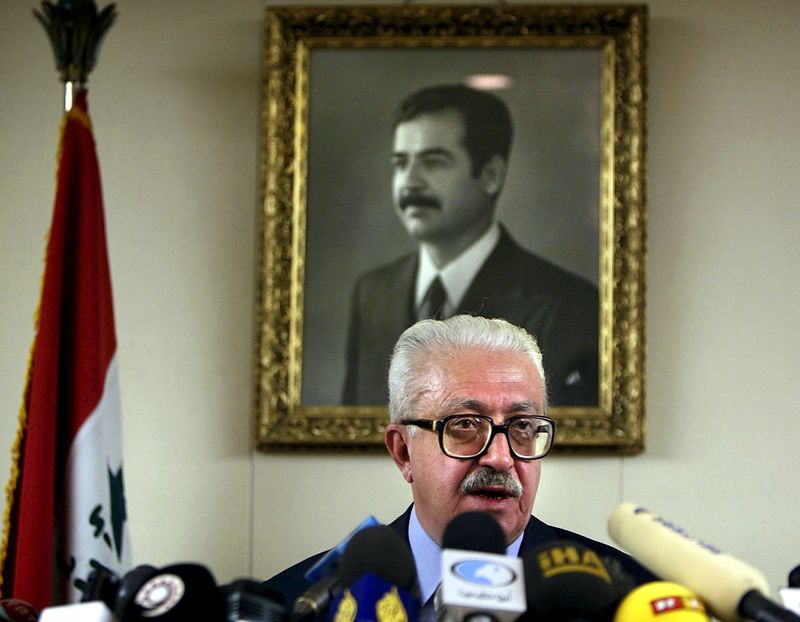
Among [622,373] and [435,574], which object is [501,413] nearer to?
[435,574]

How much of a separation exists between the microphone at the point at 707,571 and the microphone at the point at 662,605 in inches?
1.2

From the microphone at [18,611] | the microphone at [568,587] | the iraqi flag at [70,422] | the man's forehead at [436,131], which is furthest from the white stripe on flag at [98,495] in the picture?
the microphone at [568,587]

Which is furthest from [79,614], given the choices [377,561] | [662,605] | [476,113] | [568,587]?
[476,113]

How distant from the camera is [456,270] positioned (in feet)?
14.9

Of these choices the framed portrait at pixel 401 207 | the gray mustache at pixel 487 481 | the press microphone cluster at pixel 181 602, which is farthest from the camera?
the framed portrait at pixel 401 207

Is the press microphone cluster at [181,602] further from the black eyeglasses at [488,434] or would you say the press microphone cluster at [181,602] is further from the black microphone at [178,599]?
the black eyeglasses at [488,434]

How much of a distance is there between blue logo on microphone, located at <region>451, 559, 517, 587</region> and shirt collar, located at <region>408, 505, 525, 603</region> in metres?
1.25

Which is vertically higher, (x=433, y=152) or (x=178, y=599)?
(x=433, y=152)

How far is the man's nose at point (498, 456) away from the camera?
2.71 meters

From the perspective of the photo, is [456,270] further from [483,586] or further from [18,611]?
[483,586]

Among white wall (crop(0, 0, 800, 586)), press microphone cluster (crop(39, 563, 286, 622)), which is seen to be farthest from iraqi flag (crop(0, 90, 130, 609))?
press microphone cluster (crop(39, 563, 286, 622))

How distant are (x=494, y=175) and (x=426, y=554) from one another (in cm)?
204

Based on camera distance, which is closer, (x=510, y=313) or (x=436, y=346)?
(x=436, y=346)

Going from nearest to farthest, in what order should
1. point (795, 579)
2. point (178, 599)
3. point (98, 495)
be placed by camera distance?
point (178, 599)
point (795, 579)
point (98, 495)
